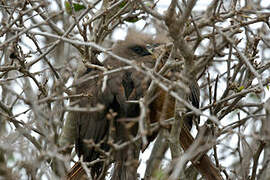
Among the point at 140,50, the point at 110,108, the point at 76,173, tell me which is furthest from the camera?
the point at 140,50

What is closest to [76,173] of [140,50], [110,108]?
[110,108]

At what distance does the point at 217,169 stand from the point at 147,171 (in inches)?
26.4

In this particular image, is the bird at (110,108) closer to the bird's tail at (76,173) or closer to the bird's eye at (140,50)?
the bird's tail at (76,173)

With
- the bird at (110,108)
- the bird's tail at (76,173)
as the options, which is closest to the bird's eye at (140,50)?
the bird at (110,108)

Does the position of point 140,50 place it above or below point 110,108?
above

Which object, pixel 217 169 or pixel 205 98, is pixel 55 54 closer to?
pixel 205 98

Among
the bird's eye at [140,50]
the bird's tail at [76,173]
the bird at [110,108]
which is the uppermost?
the bird's eye at [140,50]

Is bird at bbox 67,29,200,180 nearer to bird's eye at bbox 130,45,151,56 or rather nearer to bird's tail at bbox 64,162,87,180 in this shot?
bird's tail at bbox 64,162,87,180

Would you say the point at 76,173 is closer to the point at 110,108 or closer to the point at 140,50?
the point at 110,108

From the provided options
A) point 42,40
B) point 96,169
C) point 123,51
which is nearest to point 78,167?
point 96,169

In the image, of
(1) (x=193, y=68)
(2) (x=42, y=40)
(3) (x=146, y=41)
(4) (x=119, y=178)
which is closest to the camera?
→ (1) (x=193, y=68)

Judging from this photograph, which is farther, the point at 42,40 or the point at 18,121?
the point at 42,40

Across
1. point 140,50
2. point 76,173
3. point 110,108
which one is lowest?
point 76,173

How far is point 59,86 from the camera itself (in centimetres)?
277
